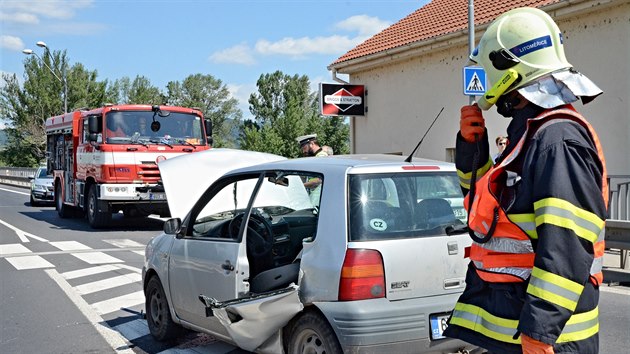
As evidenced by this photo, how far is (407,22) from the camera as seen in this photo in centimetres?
2008

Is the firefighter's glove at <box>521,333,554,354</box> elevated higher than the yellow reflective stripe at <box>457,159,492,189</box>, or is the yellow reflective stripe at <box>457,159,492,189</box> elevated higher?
the yellow reflective stripe at <box>457,159,492,189</box>

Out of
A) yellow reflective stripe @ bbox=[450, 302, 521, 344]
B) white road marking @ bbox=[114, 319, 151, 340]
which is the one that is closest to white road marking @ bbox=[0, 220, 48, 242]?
white road marking @ bbox=[114, 319, 151, 340]

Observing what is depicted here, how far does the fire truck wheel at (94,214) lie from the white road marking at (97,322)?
639cm

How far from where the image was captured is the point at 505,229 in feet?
7.48

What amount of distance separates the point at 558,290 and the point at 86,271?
29.9 feet

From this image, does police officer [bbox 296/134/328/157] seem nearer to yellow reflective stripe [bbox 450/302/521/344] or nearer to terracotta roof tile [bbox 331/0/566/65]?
terracotta roof tile [bbox 331/0/566/65]

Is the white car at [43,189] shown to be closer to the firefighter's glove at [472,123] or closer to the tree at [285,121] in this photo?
the firefighter's glove at [472,123]

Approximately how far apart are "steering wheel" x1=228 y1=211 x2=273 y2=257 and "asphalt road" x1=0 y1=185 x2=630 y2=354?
3.89 ft

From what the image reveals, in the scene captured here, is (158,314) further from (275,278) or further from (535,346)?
(535,346)

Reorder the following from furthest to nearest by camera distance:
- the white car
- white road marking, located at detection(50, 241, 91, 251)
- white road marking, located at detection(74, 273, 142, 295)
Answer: the white car < white road marking, located at detection(50, 241, 91, 251) < white road marking, located at detection(74, 273, 142, 295)

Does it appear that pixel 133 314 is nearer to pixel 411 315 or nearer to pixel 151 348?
pixel 151 348

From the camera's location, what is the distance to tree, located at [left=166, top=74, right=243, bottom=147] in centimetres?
10562

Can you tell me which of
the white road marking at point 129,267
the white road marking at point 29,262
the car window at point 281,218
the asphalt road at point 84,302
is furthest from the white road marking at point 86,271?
the car window at point 281,218

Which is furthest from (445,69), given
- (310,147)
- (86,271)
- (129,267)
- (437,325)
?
(437,325)
